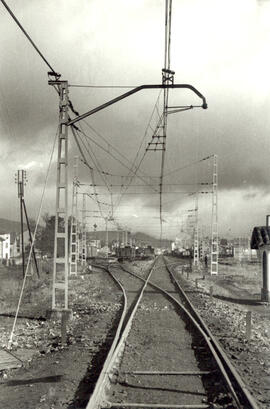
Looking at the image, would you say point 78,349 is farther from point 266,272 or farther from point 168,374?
point 266,272

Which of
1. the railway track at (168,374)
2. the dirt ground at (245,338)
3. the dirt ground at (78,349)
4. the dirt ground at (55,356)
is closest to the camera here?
the railway track at (168,374)

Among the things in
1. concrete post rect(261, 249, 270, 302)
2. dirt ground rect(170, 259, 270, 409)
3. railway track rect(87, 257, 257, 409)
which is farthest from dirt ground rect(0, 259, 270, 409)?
concrete post rect(261, 249, 270, 302)

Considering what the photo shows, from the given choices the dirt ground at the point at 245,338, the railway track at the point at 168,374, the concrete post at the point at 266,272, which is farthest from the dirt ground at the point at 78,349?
the concrete post at the point at 266,272

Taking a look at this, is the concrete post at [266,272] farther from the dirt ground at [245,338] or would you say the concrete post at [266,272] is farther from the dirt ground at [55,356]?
the dirt ground at [55,356]

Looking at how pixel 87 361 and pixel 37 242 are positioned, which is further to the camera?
pixel 37 242

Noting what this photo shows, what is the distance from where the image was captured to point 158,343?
35.8 ft

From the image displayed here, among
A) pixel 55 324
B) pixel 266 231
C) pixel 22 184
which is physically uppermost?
pixel 22 184

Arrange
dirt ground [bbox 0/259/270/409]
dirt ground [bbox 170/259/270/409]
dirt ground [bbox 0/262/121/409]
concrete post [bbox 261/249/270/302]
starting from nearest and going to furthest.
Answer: dirt ground [bbox 0/262/121/409] < dirt ground [bbox 0/259/270/409] < dirt ground [bbox 170/259/270/409] < concrete post [bbox 261/249/270/302]

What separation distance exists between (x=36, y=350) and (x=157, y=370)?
12.0 feet

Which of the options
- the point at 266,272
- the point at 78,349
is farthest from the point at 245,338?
the point at 266,272

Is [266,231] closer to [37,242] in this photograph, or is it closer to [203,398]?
Result: [203,398]

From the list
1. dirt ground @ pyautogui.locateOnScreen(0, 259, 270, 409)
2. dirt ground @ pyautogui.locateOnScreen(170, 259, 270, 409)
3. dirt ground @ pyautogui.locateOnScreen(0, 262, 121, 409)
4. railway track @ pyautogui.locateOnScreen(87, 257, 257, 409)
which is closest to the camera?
railway track @ pyautogui.locateOnScreen(87, 257, 257, 409)

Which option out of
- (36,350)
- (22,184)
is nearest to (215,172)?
(22,184)

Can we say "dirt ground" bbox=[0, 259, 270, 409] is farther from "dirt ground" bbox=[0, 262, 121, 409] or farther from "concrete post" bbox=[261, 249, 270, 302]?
"concrete post" bbox=[261, 249, 270, 302]
